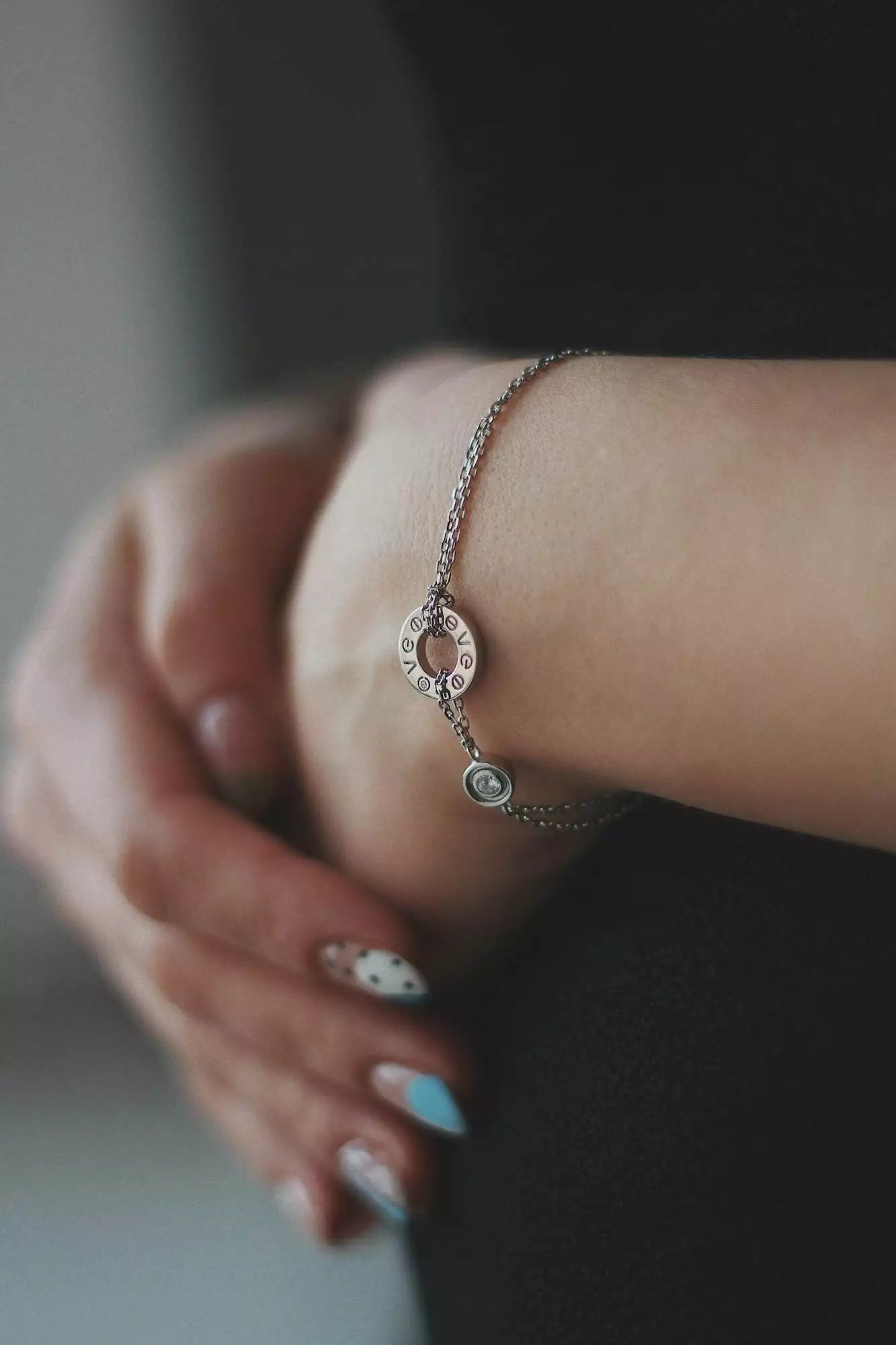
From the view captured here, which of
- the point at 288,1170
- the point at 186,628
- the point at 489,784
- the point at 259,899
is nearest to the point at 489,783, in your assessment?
the point at 489,784

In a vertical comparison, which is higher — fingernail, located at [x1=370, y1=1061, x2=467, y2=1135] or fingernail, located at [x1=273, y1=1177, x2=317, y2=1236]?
fingernail, located at [x1=370, y1=1061, x2=467, y2=1135]

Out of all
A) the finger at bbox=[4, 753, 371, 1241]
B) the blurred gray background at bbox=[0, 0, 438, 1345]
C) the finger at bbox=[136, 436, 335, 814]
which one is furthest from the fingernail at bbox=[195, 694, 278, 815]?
the blurred gray background at bbox=[0, 0, 438, 1345]

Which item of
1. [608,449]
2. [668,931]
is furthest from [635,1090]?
[608,449]

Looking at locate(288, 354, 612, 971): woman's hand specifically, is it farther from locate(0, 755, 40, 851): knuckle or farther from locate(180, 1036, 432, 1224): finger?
locate(0, 755, 40, 851): knuckle

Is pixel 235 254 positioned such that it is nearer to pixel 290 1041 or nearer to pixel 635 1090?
pixel 290 1041

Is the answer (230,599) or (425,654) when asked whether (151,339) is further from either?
(425,654)
